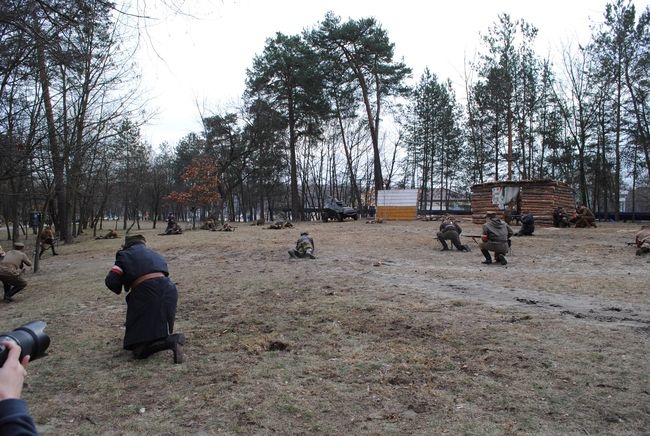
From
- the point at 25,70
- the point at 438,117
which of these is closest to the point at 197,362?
the point at 25,70

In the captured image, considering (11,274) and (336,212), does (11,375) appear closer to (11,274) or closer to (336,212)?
(11,274)

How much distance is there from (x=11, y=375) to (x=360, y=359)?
12.3 feet

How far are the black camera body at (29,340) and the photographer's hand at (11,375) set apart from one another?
2 centimetres

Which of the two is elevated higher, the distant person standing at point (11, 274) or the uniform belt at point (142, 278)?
the uniform belt at point (142, 278)

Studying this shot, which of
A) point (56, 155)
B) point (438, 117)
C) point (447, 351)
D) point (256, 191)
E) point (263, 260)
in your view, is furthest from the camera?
point (256, 191)

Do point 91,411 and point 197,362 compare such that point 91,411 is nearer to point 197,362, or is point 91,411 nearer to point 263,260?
point 197,362

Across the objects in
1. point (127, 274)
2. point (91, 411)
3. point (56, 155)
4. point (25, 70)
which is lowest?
point (91, 411)

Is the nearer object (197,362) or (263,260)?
(197,362)

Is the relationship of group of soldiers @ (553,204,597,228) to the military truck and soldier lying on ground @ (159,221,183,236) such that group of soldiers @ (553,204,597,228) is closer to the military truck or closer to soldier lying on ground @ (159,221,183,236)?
the military truck

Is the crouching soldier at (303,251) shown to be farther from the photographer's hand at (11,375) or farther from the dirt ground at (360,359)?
the photographer's hand at (11,375)

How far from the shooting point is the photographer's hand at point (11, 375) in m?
1.55

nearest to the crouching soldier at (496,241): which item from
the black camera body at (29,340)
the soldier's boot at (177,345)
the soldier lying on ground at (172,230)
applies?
the soldier's boot at (177,345)

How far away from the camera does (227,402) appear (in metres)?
4.01

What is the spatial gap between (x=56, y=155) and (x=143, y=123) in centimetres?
745
